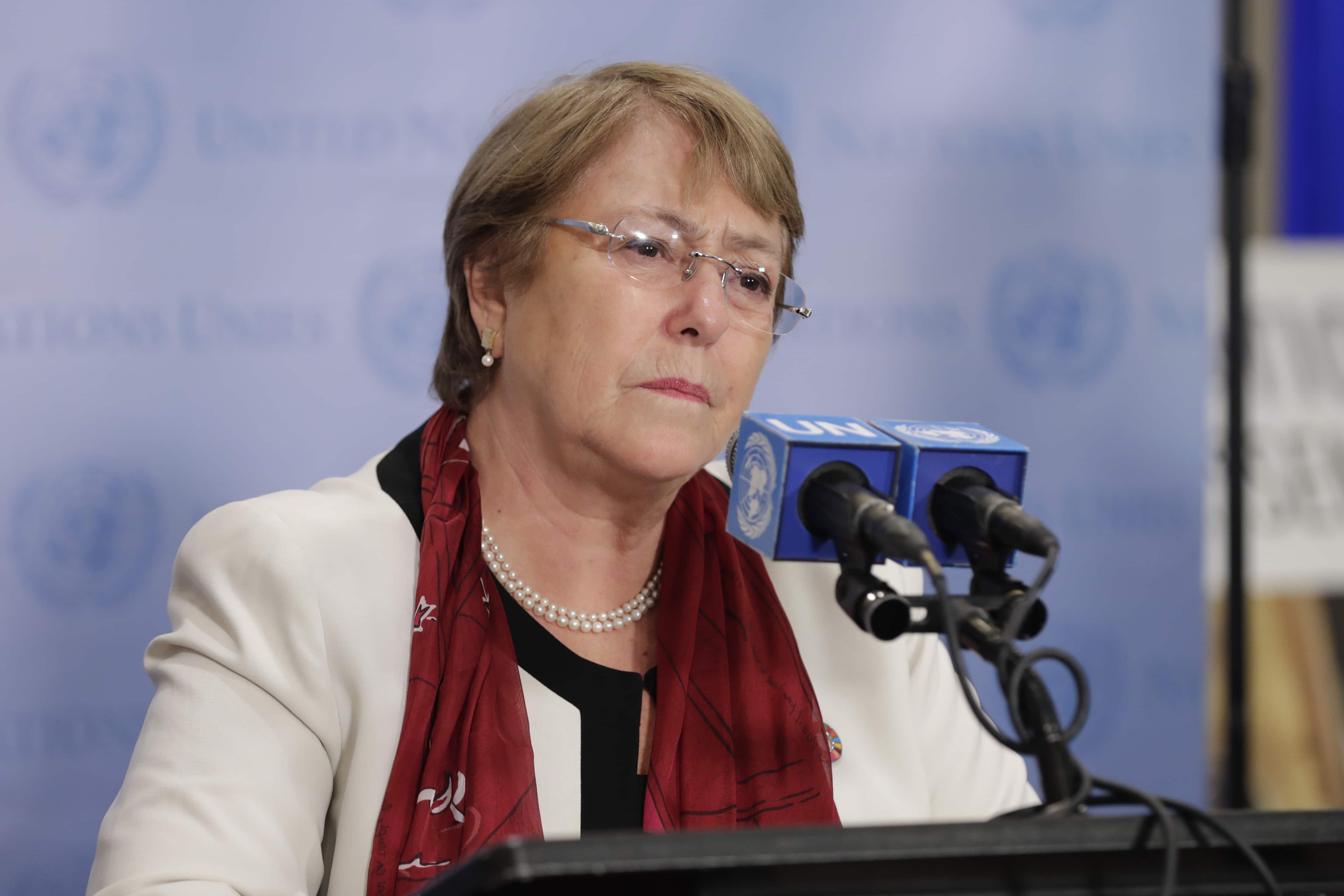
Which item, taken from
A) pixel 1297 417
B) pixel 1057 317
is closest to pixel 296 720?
pixel 1057 317

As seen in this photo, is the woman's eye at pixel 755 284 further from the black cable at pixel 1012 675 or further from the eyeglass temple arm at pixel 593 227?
the black cable at pixel 1012 675

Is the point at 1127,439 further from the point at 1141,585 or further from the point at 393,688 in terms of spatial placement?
the point at 393,688

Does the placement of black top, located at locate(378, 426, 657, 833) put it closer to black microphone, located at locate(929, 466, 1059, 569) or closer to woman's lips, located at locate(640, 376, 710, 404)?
woman's lips, located at locate(640, 376, 710, 404)

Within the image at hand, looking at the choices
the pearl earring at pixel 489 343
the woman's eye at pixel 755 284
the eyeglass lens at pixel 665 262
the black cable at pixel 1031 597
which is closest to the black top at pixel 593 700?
the pearl earring at pixel 489 343

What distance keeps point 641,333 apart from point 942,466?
564 mm

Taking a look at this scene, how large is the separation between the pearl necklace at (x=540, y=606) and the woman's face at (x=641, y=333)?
18 cm

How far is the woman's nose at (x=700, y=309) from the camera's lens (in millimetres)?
1470

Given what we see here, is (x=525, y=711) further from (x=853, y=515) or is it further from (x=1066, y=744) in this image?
(x=1066, y=744)

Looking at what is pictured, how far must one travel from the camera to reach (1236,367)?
8.59 feet

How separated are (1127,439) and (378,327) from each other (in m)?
1.75

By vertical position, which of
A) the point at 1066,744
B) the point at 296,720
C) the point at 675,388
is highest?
the point at 675,388

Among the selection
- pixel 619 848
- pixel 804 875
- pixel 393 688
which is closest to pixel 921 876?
pixel 804 875

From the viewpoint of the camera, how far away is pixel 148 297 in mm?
2129

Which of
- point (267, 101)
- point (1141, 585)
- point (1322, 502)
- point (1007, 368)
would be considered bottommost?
point (1141, 585)
